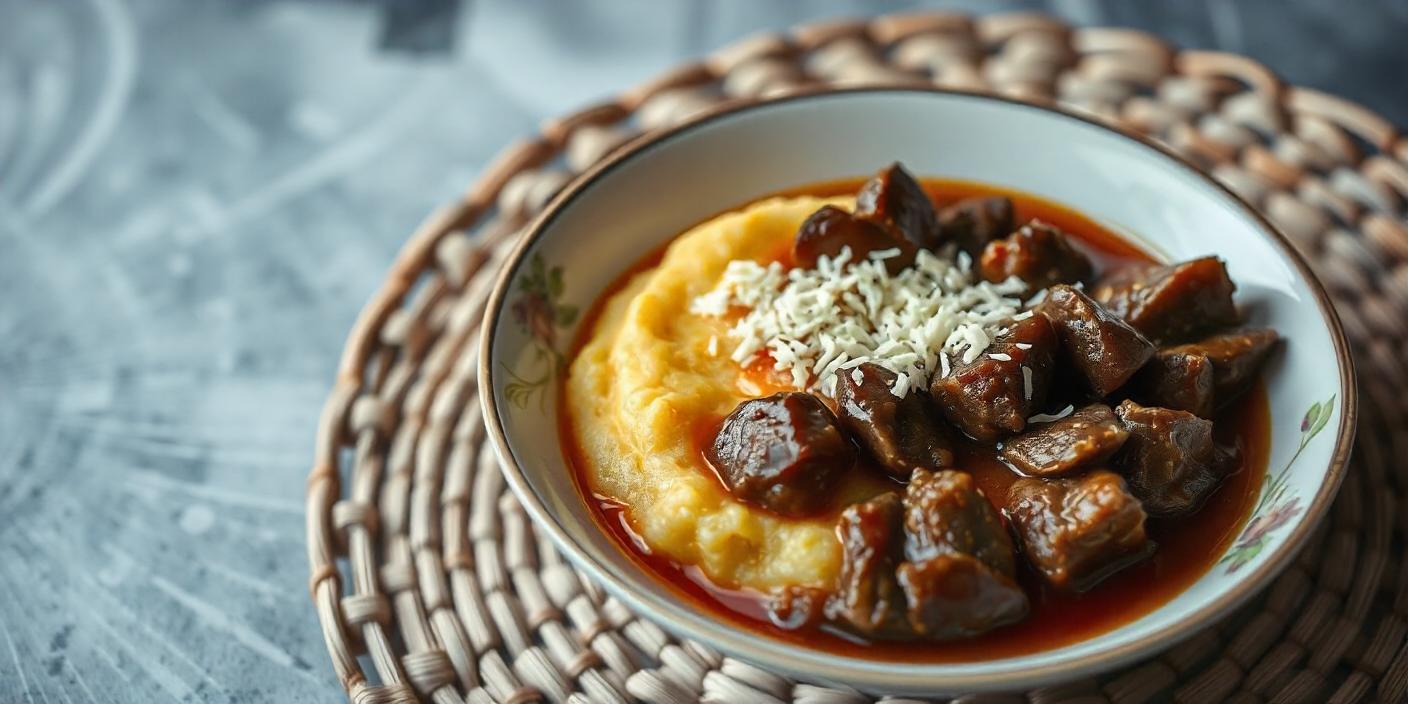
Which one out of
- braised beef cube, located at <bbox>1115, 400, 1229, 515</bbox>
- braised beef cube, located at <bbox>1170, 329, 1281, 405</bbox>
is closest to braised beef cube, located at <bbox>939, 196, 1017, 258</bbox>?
braised beef cube, located at <bbox>1170, 329, 1281, 405</bbox>

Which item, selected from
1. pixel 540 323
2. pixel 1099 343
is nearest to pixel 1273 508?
pixel 1099 343

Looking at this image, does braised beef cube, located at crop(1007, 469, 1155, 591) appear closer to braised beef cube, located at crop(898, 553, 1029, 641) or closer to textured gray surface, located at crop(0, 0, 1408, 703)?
braised beef cube, located at crop(898, 553, 1029, 641)

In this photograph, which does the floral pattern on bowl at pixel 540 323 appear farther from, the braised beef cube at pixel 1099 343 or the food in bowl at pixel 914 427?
the braised beef cube at pixel 1099 343

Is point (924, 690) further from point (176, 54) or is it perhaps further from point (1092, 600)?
point (176, 54)

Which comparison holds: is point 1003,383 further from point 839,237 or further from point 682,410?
point 682,410

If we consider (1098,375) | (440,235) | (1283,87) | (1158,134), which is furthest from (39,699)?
(1283,87)
